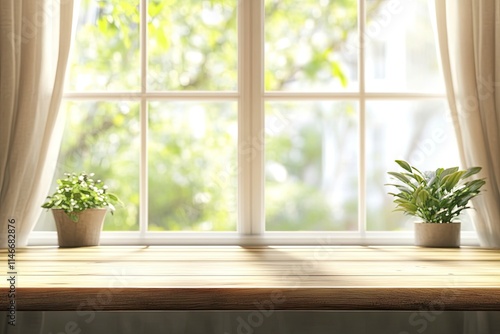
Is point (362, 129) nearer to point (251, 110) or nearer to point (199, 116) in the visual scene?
point (251, 110)

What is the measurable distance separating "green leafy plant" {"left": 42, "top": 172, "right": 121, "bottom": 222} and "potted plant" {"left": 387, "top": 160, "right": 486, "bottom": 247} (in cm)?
125

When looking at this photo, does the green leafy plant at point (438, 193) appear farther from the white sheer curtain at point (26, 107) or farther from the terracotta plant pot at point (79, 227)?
the white sheer curtain at point (26, 107)

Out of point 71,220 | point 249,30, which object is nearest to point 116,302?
point 71,220

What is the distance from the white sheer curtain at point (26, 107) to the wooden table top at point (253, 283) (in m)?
0.40

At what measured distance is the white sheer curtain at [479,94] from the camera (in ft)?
9.71

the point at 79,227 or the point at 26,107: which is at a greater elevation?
the point at 26,107

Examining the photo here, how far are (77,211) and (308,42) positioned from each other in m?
5.23

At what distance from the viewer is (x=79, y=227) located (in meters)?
2.95

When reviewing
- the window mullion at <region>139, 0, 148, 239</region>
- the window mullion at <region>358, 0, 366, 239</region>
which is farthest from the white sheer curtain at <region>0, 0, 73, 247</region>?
the window mullion at <region>358, 0, 366, 239</region>

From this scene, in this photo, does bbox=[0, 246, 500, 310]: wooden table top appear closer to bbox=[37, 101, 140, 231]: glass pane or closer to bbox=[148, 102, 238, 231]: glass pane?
bbox=[37, 101, 140, 231]: glass pane

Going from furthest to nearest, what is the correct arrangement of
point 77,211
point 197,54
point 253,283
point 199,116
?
1. point 199,116
2. point 197,54
3. point 77,211
4. point 253,283

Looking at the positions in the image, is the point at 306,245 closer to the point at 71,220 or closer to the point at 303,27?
the point at 71,220

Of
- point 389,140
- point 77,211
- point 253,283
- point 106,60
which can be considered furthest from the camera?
point 389,140

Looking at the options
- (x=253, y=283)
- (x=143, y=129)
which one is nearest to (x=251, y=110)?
(x=143, y=129)
